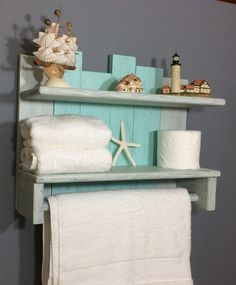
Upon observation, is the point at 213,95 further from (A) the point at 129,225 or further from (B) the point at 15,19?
(B) the point at 15,19

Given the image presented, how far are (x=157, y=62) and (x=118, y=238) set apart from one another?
49cm

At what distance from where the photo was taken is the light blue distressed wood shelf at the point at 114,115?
0.82m

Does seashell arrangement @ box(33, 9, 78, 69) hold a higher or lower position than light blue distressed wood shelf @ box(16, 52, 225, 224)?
higher

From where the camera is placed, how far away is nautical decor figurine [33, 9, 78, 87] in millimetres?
820

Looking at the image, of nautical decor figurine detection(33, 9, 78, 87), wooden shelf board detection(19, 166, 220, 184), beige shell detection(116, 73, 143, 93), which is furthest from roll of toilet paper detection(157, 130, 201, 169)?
nautical decor figurine detection(33, 9, 78, 87)

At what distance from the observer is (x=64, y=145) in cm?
82

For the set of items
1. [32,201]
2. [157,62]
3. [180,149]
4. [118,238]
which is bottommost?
[118,238]

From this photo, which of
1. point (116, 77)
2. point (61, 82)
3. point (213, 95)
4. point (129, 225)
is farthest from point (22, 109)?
point (213, 95)

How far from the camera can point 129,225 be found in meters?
0.91

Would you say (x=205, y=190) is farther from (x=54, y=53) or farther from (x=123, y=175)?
(x=54, y=53)

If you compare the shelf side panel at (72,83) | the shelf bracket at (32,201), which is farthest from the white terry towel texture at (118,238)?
the shelf side panel at (72,83)

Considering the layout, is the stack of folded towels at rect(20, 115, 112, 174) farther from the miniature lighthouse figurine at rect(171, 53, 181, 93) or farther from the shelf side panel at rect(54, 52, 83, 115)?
the miniature lighthouse figurine at rect(171, 53, 181, 93)

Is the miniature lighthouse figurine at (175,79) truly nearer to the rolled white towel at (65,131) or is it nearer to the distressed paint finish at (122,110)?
the distressed paint finish at (122,110)

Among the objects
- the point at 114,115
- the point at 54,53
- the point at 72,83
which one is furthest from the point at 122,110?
the point at 54,53
